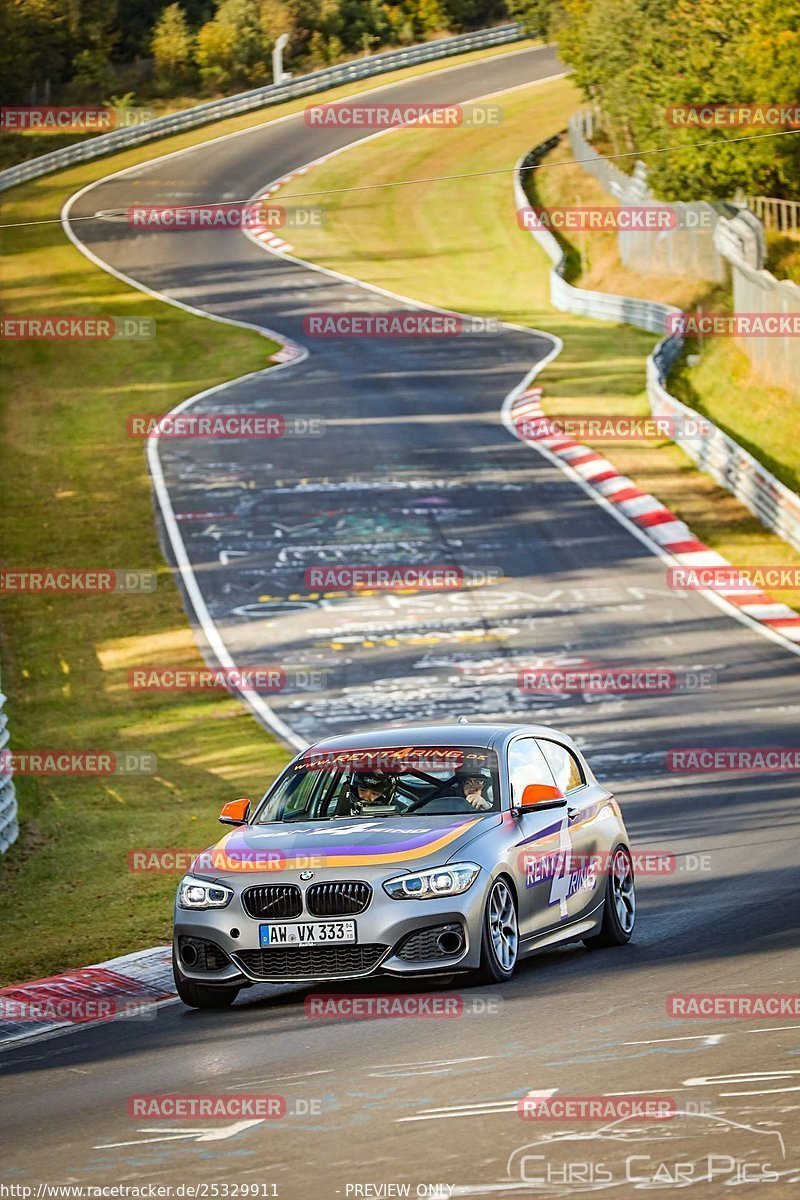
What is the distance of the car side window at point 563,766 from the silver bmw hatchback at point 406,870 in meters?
0.02

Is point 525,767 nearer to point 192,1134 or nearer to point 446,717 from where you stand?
point 192,1134

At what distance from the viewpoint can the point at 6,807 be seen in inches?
645

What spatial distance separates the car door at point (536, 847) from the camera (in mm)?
10312

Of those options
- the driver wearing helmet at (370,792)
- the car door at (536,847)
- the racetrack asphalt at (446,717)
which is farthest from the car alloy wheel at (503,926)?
the driver wearing helmet at (370,792)

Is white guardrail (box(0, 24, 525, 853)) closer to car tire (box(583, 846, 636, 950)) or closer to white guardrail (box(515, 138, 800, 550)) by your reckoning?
white guardrail (box(515, 138, 800, 550))

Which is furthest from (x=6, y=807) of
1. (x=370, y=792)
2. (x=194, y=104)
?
(x=194, y=104)

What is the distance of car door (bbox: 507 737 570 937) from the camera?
10.3 m

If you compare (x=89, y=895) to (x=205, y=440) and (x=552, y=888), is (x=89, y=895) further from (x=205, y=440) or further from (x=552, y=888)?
(x=205, y=440)

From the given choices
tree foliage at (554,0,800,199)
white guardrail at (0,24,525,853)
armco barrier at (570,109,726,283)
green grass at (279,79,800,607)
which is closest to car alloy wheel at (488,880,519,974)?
green grass at (279,79,800,607)

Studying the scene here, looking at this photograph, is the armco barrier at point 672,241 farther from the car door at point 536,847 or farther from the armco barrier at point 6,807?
the car door at point 536,847

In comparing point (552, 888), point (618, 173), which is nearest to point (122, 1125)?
point (552, 888)

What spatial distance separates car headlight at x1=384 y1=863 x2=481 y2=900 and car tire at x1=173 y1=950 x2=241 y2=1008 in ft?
3.77

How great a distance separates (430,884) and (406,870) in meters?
0.14

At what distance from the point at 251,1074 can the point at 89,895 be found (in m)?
6.93
